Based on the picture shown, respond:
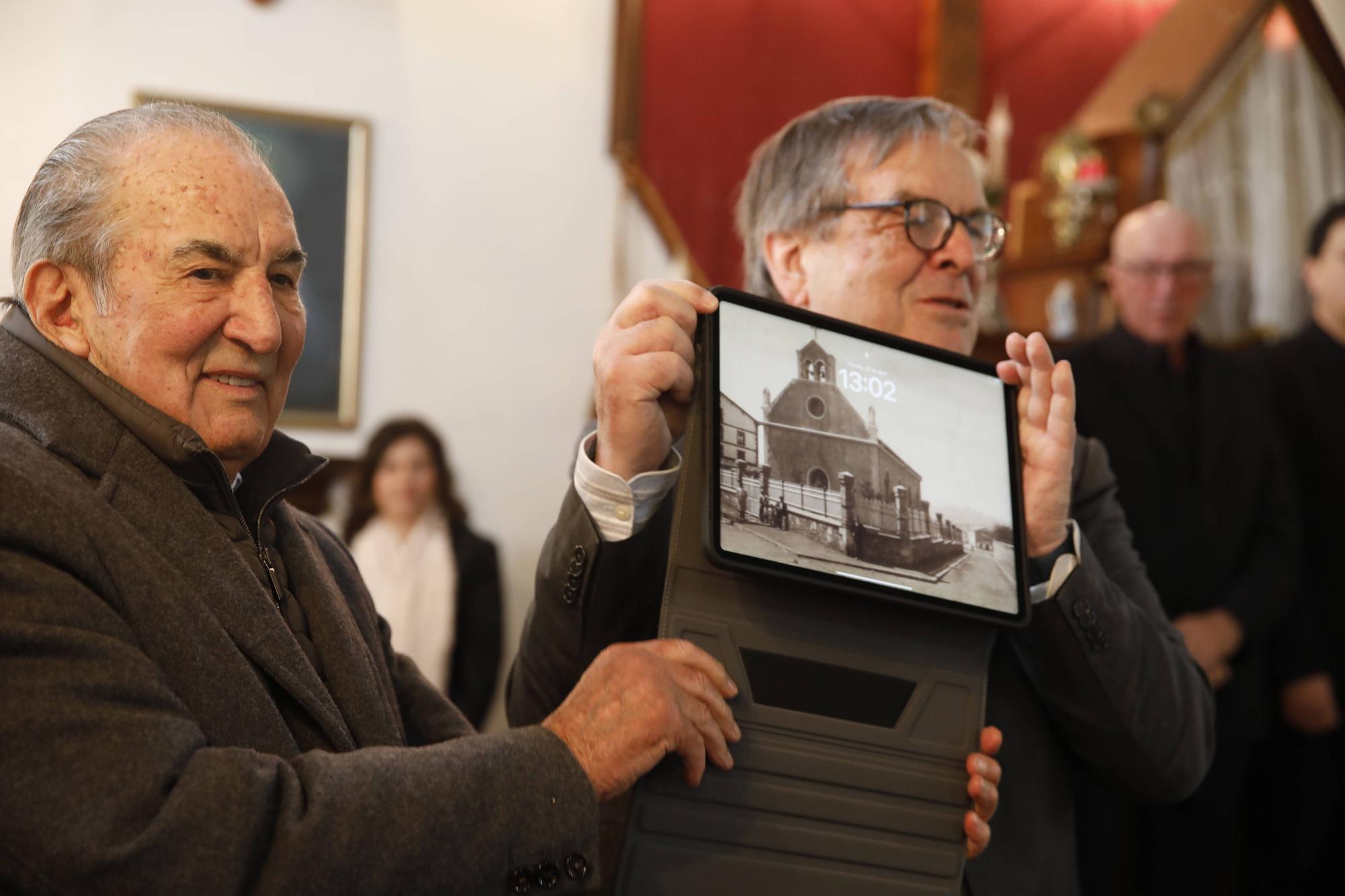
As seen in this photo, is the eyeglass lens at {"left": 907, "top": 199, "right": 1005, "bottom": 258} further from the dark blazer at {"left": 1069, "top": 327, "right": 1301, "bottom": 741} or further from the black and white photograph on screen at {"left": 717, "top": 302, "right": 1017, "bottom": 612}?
the dark blazer at {"left": 1069, "top": 327, "right": 1301, "bottom": 741}

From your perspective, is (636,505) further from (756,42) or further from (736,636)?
(756,42)

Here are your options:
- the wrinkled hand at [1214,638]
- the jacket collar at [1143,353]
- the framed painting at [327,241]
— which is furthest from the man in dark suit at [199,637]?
the framed painting at [327,241]

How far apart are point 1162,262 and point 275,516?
2732 mm

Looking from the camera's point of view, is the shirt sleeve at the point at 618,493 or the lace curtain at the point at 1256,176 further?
the lace curtain at the point at 1256,176

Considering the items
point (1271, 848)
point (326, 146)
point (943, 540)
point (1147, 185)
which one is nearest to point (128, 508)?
point (943, 540)

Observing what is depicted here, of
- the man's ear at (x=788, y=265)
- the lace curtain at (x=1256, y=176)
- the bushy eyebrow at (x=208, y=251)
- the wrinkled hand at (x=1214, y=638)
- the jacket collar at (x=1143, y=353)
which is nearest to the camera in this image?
the bushy eyebrow at (x=208, y=251)

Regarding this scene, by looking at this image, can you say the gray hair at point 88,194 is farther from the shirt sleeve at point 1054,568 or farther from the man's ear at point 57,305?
the shirt sleeve at point 1054,568

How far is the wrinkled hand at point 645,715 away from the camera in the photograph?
1.20 m

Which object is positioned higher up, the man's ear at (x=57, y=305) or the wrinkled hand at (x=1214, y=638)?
the man's ear at (x=57, y=305)

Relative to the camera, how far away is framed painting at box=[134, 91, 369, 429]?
4.46 m

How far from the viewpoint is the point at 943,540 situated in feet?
4.59

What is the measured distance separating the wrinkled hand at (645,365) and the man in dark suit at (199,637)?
25cm

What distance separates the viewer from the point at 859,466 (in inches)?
53.9

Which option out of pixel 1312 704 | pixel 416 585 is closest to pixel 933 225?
pixel 1312 704
